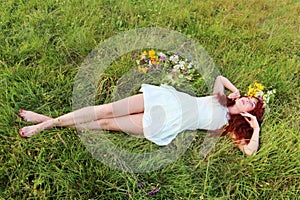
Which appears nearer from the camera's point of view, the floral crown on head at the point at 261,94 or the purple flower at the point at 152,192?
the purple flower at the point at 152,192

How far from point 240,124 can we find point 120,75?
3.47 ft

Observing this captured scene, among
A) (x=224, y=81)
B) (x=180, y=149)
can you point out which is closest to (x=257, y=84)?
(x=224, y=81)

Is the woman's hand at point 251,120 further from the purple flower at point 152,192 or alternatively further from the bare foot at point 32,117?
the bare foot at point 32,117

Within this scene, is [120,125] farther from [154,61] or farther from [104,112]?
[154,61]

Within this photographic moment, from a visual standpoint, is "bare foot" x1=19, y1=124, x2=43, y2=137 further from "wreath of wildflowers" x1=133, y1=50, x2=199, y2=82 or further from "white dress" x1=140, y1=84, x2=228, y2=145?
"wreath of wildflowers" x1=133, y1=50, x2=199, y2=82

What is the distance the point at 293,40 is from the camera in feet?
12.2

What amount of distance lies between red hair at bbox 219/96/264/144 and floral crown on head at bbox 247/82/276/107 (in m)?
0.09

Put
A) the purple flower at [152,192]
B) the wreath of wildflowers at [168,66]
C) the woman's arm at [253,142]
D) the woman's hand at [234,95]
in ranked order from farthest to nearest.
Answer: the wreath of wildflowers at [168,66]
the woman's hand at [234,95]
the woman's arm at [253,142]
the purple flower at [152,192]

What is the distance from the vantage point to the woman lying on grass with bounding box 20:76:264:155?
2.49 m

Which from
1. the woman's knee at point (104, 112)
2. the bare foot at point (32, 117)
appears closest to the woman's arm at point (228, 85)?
the woman's knee at point (104, 112)

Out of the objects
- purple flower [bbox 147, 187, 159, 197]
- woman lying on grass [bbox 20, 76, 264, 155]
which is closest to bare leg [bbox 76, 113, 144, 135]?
woman lying on grass [bbox 20, 76, 264, 155]

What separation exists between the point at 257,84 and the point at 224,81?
27 centimetres

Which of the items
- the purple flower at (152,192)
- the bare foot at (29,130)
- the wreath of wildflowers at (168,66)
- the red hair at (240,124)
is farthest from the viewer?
the wreath of wildflowers at (168,66)

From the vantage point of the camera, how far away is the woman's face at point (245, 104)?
269cm
